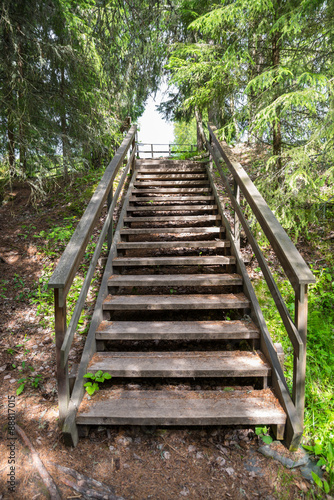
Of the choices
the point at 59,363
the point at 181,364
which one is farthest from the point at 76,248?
the point at 181,364

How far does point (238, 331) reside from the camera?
2709mm

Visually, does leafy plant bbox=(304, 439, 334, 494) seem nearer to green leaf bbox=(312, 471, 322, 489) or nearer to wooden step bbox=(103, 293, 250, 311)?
green leaf bbox=(312, 471, 322, 489)

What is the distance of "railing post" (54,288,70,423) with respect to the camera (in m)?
2.04

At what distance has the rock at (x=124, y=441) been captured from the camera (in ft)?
7.09

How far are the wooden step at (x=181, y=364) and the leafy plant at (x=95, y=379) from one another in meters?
0.05

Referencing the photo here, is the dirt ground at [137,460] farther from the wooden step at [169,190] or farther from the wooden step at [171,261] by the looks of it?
the wooden step at [169,190]

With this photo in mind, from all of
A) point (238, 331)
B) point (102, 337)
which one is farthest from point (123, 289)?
point (238, 331)

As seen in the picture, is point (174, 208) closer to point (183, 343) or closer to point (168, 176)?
point (168, 176)

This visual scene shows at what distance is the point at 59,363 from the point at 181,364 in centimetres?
100

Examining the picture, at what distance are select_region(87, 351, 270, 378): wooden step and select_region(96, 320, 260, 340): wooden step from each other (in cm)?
15

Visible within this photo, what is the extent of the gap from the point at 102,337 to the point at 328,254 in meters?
3.76

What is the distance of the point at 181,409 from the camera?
85.5 inches

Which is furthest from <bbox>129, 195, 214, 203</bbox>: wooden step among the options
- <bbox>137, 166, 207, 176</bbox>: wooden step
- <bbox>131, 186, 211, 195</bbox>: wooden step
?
<bbox>137, 166, 207, 176</bbox>: wooden step

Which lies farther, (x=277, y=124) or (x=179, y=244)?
(x=277, y=124)
